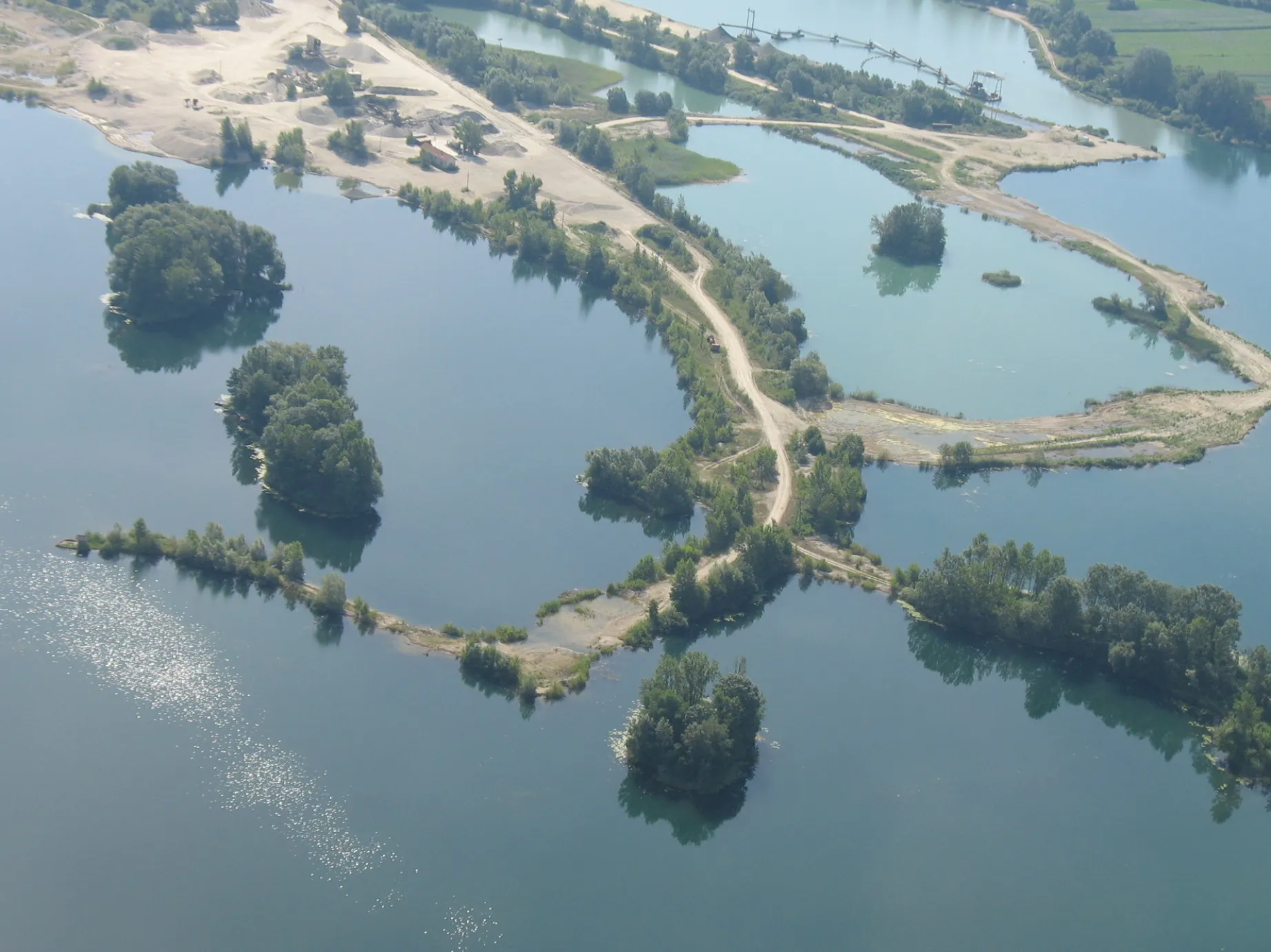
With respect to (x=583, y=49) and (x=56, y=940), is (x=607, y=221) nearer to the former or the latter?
(x=583, y=49)

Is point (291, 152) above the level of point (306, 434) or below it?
above

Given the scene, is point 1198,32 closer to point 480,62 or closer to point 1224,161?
point 1224,161

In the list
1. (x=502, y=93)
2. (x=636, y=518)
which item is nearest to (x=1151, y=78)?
(x=502, y=93)

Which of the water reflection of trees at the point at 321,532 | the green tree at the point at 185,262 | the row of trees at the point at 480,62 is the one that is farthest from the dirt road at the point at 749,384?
the row of trees at the point at 480,62

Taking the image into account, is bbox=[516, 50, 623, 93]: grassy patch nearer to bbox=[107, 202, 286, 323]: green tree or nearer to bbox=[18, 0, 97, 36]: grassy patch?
bbox=[18, 0, 97, 36]: grassy patch

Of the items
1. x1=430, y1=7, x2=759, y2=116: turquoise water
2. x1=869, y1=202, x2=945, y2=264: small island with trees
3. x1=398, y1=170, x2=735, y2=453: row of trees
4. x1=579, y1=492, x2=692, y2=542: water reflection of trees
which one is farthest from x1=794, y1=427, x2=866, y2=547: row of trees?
x1=430, y1=7, x2=759, y2=116: turquoise water

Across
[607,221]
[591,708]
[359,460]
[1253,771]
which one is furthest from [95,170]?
[1253,771]

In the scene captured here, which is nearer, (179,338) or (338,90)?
(179,338)

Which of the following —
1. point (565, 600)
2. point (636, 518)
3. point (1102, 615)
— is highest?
point (1102, 615)
